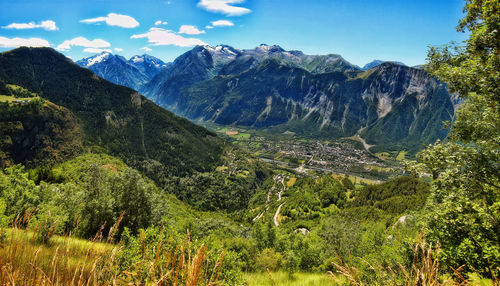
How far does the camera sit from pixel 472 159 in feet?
31.8

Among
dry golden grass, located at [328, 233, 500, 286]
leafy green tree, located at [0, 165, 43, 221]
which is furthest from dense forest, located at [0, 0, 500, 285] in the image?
leafy green tree, located at [0, 165, 43, 221]

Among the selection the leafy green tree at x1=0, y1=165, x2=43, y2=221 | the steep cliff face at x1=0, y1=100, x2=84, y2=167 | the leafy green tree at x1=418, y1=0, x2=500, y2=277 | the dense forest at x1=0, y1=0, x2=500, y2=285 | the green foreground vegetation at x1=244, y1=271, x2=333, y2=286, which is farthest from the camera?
the steep cliff face at x1=0, y1=100, x2=84, y2=167

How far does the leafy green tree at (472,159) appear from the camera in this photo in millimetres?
7418

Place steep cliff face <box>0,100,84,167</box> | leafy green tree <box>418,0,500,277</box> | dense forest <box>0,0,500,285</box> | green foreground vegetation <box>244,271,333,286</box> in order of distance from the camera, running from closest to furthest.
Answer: dense forest <box>0,0,500,285</box> → green foreground vegetation <box>244,271,333,286</box> → leafy green tree <box>418,0,500,277</box> → steep cliff face <box>0,100,84,167</box>

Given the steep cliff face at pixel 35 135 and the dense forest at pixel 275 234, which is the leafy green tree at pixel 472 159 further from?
the steep cliff face at pixel 35 135

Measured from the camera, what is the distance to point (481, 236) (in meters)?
7.57

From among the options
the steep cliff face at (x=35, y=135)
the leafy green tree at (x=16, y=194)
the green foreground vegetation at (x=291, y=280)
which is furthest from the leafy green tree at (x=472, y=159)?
the steep cliff face at (x=35, y=135)

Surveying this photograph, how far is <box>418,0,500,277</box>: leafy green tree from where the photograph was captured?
24.3 ft

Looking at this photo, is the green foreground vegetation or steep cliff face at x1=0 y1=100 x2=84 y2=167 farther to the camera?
steep cliff face at x1=0 y1=100 x2=84 y2=167

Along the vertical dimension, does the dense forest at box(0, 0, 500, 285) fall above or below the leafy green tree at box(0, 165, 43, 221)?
above

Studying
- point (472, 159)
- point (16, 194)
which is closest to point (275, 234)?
point (16, 194)

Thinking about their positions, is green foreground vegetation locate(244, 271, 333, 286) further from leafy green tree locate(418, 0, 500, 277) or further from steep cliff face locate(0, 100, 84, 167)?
steep cliff face locate(0, 100, 84, 167)

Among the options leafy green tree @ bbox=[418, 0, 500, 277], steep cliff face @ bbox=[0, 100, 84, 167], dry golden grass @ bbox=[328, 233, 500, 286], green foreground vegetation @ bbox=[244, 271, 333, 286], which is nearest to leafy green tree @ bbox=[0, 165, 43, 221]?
green foreground vegetation @ bbox=[244, 271, 333, 286]

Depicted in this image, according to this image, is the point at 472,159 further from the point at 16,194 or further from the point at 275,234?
the point at 275,234
